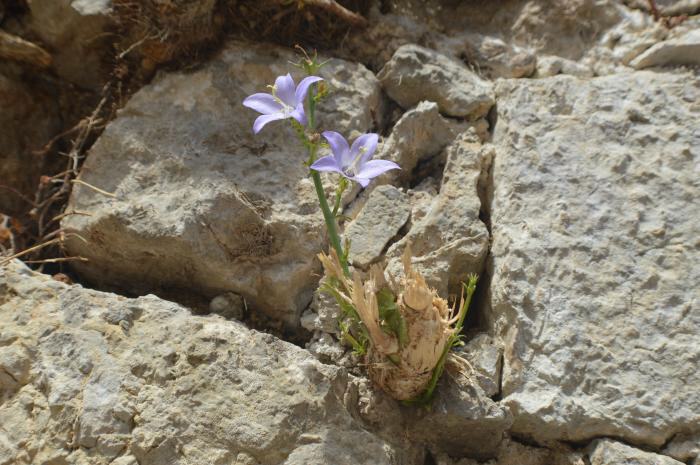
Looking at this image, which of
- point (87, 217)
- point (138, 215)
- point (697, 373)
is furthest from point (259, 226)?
point (697, 373)

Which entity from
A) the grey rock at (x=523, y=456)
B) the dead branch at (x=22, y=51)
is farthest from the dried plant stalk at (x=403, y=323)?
the dead branch at (x=22, y=51)

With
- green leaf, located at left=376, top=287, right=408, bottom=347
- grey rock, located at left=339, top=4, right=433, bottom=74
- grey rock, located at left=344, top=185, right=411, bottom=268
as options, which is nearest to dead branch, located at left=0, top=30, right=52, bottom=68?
grey rock, located at left=339, top=4, right=433, bottom=74

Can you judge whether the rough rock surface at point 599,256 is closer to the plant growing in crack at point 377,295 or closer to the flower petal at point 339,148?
the plant growing in crack at point 377,295

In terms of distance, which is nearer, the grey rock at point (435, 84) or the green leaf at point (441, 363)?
the green leaf at point (441, 363)

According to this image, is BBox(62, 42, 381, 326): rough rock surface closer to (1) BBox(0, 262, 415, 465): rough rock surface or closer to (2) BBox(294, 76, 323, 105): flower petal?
(1) BBox(0, 262, 415, 465): rough rock surface

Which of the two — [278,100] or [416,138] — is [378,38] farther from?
[278,100]

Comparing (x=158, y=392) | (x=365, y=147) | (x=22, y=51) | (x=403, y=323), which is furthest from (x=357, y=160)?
(x=22, y=51)
